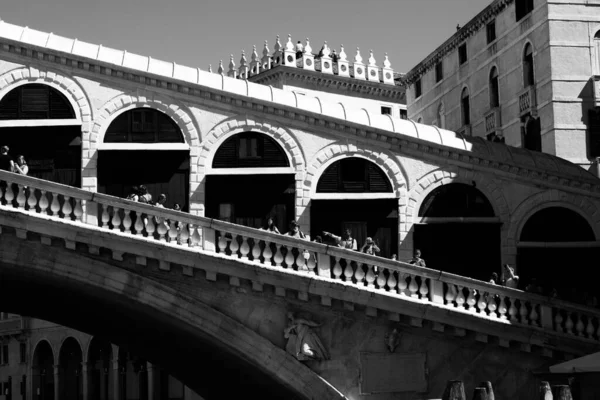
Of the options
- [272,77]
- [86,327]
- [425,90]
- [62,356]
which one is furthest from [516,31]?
[62,356]

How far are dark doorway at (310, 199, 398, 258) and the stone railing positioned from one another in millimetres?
3469

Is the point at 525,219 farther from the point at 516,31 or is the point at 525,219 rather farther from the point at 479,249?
the point at 516,31

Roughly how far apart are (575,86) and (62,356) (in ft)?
153

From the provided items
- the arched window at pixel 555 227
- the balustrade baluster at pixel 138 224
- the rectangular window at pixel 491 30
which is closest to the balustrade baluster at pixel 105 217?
the balustrade baluster at pixel 138 224

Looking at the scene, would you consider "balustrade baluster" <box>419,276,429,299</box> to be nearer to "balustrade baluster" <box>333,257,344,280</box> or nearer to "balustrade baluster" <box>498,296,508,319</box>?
"balustrade baluster" <box>498,296,508,319</box>

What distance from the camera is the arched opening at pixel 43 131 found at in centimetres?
4144

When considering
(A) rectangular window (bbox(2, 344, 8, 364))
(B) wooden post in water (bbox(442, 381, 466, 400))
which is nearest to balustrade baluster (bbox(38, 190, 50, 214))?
(B) wooden post in water (bbox(442, 381, 466, 400))

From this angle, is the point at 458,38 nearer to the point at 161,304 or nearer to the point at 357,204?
the point at 357,204

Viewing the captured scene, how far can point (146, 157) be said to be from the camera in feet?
137

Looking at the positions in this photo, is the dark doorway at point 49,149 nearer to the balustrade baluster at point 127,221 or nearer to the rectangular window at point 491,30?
the balustrade baluster at point 127,221

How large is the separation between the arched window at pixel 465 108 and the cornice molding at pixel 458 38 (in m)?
2.41

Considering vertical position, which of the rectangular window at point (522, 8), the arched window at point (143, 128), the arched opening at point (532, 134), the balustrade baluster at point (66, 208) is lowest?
the balustrade baluster at point (66, 208)

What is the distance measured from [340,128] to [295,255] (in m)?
5.83

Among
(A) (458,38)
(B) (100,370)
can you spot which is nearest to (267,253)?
(A) (458,38)
